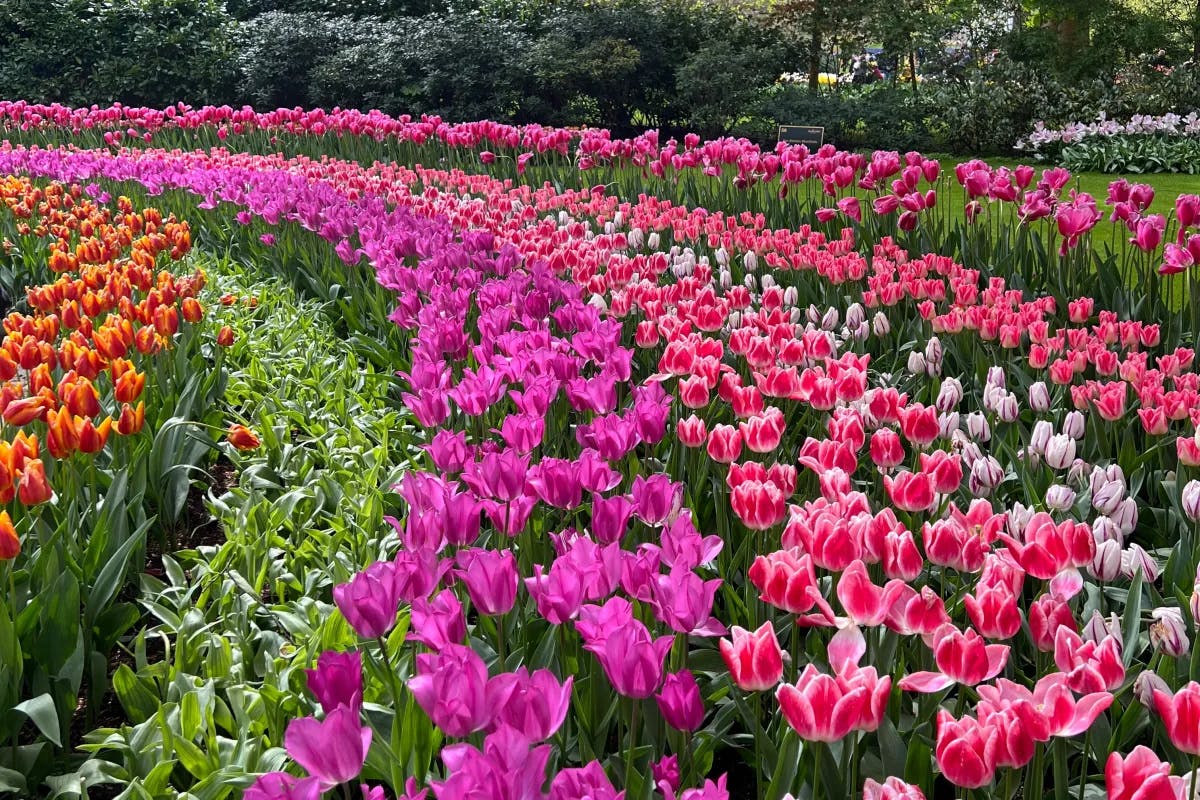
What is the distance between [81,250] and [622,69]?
13447 mm

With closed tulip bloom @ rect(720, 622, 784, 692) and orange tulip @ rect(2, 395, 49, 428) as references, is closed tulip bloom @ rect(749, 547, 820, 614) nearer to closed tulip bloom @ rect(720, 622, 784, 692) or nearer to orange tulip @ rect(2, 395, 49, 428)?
closed tulip bloom @ rect(720, 622, 784, 692)

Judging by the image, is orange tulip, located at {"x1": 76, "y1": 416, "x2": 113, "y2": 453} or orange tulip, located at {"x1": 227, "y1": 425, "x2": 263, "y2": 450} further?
orange tulip, located at {"x1": 227, "y1": 425, "x2": 263, "y2": 450}

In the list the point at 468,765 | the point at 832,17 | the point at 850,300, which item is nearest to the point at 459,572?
the point at 468,765

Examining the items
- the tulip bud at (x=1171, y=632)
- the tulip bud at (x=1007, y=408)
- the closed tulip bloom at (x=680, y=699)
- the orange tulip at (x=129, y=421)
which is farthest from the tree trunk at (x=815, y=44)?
the closed tulip bloom at (x=680, y=699)

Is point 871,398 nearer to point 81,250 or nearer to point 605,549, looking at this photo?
point 605,549

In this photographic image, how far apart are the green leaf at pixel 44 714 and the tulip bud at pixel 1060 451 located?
1980mm

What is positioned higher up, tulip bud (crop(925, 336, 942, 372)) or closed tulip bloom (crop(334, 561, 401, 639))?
closed tulip bloom (crop(334, 561, 401, 639))

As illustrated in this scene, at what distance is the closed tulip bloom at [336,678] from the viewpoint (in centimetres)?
131

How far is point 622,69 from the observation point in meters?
17.0

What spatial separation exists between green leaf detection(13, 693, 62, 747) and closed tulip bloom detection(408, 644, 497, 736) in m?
0.85

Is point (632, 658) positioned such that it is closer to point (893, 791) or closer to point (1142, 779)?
point (893, 791)

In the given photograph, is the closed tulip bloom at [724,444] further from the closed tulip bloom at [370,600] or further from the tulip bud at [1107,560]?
the closed tulip bloom at [370,600]

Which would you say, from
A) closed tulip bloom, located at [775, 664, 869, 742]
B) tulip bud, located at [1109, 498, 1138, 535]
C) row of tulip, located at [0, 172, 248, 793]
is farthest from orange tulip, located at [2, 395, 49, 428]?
tulip bud, located at [1109, 498, 1138, 535]

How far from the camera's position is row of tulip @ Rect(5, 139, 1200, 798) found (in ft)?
4.04
